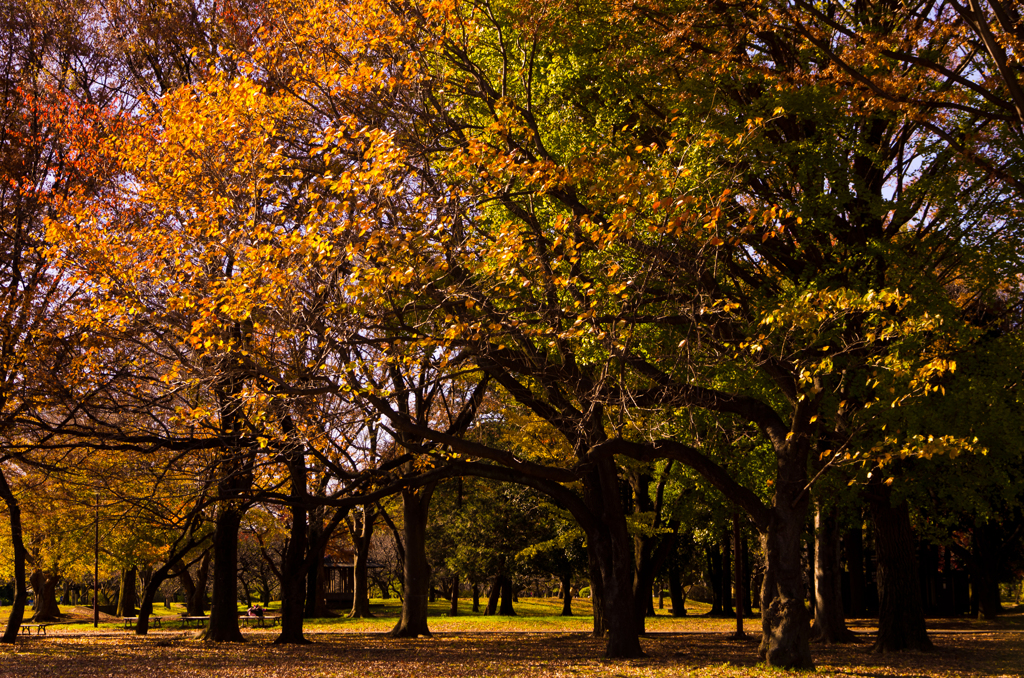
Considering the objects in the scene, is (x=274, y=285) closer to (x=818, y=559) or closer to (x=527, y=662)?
(x=527, y=662)

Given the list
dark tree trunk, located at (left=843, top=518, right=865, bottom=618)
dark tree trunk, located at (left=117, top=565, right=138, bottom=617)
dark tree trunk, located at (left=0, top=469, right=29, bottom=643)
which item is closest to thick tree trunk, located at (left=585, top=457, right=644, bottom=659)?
dark tree trunk, located at (left=0, top=469, right=29, bottom=643)

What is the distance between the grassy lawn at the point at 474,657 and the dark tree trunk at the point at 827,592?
0.77 meters

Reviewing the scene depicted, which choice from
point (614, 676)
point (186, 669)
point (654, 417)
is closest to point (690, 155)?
point (654, 417)

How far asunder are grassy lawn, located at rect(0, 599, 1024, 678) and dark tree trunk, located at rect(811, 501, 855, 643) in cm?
77

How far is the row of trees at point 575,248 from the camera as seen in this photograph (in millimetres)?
10195

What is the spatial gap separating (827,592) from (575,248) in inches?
574

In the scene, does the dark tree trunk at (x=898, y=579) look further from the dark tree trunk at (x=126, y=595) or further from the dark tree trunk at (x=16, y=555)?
the dark tree trunk at (x=126, y=595)

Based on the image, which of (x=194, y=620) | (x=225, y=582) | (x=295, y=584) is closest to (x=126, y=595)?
(x=194, y=620)

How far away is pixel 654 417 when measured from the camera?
37.2 ft

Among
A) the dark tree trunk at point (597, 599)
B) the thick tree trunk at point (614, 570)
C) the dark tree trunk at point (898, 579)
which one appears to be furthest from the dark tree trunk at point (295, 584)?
the dark tree trunk at point (898, 579)

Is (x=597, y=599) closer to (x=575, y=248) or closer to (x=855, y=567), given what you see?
(x=575, y=248)

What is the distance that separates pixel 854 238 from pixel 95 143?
14.9m

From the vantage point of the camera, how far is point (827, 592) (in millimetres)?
20875

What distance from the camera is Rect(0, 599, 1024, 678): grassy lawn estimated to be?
44.2 feet
